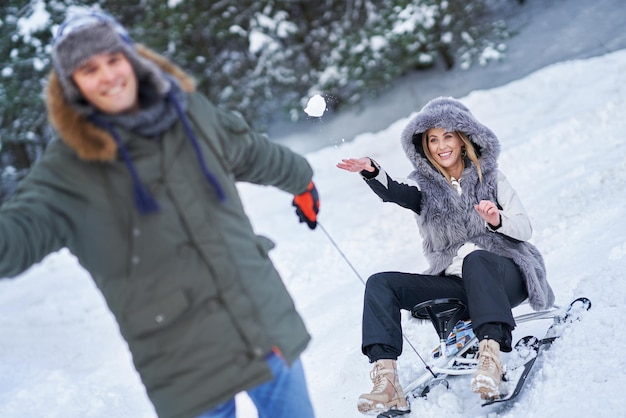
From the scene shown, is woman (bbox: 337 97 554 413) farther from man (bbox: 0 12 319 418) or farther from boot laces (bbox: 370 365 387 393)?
man (bbox: 0 12 319 418)

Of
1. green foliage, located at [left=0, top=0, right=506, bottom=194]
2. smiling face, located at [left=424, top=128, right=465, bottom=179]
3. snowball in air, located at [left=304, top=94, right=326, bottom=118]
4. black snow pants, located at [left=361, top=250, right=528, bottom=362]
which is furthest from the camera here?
green foliage, located at [left=0, top=0, right=506, bottom=194]

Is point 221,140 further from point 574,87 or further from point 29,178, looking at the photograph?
point 574,87

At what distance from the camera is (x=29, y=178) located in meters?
1.94

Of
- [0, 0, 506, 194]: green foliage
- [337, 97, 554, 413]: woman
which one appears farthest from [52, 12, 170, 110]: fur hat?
[0, 0, 506, 194]: green foliage

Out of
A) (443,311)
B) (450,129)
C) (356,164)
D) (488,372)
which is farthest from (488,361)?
(450,129)

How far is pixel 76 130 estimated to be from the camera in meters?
1.89

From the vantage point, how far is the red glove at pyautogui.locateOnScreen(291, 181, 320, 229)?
8.24 ft

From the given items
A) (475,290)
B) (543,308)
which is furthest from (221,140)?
(543,308)

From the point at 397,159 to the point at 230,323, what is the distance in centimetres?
830

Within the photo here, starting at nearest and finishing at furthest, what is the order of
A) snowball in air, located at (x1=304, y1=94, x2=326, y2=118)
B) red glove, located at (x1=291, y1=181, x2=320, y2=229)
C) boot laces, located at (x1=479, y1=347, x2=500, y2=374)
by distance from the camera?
red glove, located at (x1=291, y1=181, x2=320, y2=229)
snowball in air, located at (x1=304, y1=94, x2=326, y2=118)
boot laces, located at (x1=479, y1=347, x2=500, y2=374)

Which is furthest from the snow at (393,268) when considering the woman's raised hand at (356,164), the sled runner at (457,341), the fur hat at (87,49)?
the fur hat at (87,49)

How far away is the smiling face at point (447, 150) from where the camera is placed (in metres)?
3.75

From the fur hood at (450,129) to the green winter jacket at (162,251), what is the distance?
1.95 meters

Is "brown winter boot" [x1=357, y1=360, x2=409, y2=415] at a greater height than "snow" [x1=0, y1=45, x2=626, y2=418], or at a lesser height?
greater
